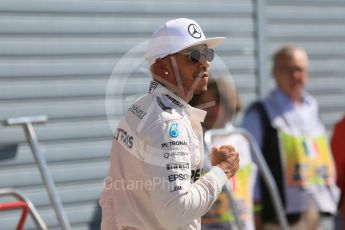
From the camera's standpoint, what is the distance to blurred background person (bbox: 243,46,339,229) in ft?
21.6

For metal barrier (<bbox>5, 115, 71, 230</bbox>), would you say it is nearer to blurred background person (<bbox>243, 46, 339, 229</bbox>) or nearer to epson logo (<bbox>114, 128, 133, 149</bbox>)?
blurred background person (<bbox>243, 46, 339, 229</bbox>)

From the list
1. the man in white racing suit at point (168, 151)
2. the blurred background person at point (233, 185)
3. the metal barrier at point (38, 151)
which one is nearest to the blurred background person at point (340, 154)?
the blurred background person at point (233, 185)

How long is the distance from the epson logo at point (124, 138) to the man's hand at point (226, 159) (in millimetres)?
326

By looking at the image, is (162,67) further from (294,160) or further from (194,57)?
(294,160)

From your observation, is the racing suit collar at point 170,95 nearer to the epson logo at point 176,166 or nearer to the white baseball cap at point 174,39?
the white baseball cap at point 174,39

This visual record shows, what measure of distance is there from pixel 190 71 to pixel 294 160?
3358 mm

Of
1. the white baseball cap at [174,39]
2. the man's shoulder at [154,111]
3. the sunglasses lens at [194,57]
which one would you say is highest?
the white baseball cap at [174,39]

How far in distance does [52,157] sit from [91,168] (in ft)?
1.10

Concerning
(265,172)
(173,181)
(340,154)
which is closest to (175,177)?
(173,181)

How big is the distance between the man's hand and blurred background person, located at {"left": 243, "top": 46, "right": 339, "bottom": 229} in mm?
3175

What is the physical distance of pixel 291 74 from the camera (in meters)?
6.80

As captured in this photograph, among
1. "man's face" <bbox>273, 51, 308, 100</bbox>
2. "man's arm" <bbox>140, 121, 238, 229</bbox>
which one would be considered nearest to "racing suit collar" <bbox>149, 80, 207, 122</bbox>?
"man's arm" <bbox>140, 121, 238, 229</bbox>

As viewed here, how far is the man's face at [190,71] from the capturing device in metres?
3.34

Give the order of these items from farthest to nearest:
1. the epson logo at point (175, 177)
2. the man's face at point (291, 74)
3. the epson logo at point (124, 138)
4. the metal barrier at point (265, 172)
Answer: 1. the man's face at point (291, 74)
2. the metal barrier at point (265, 172)
3. the epson logo at point (124, 138)
4. the epson logo at point (175, 177)
